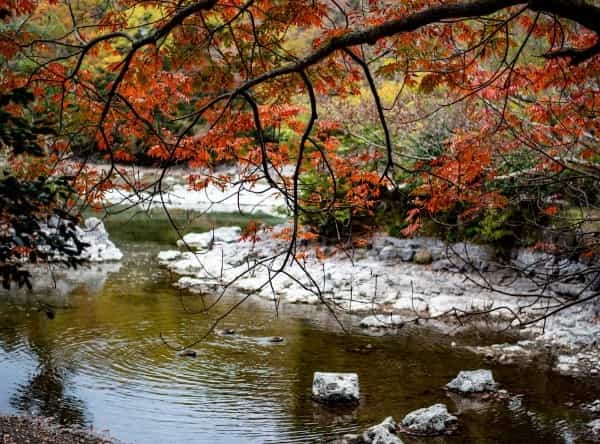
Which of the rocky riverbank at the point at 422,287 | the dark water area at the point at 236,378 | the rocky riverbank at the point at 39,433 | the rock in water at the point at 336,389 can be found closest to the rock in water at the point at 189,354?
the dark water area at the point at 236,378

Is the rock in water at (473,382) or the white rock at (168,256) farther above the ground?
the white rock at (168,256)

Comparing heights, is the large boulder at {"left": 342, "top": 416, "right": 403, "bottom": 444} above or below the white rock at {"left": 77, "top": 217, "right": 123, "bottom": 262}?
below

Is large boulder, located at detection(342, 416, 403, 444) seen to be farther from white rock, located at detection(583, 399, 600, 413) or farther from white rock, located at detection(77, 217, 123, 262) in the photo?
white rock, located at detection(77, 217, 123, 262)

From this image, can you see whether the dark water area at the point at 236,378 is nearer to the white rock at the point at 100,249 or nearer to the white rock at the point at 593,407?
the white rock at the point at 593,407

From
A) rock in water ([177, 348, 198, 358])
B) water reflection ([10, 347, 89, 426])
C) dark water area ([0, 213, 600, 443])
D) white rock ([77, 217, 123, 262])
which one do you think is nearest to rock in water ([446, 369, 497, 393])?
dark water area ([0, 213, 600, 443])

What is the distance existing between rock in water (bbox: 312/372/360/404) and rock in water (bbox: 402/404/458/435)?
2.23 ft

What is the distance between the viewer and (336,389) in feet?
20.7

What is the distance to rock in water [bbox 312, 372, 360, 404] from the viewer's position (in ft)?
20.6

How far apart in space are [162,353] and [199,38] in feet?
14.1

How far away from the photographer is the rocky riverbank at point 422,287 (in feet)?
28.3

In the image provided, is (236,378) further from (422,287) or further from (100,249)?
(100,249)

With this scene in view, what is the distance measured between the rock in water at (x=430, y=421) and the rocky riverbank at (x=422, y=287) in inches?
75.3

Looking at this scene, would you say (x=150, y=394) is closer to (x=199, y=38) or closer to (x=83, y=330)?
(x=83, y=330)

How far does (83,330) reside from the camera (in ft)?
28.5
